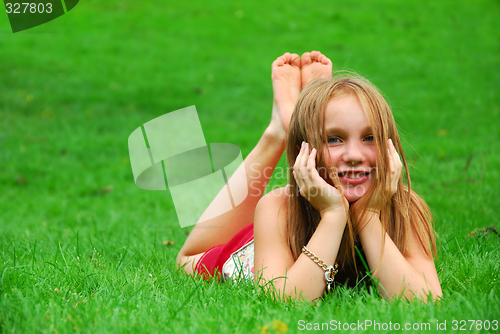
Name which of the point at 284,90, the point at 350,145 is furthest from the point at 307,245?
the point at 284,90

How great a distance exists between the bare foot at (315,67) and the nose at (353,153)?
86 cm

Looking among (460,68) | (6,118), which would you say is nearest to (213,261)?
(6,118)

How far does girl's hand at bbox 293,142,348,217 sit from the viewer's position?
1.83 meters

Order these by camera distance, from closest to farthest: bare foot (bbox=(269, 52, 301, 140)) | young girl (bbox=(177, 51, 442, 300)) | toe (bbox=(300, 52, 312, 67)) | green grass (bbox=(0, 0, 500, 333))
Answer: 1. green grass (bbox=(0, 0, 500, 333))
2. young girl (bbox=(177, 51, 442, 300))
3. bare foot (bbox=(269, 52, 301, 140))
4. toe (bbox=(300, 52, 312, 67))

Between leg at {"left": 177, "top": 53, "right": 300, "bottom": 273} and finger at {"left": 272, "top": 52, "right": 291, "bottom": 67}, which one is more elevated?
finger at {"left": 272, "top": 52, "right": 291, "bottom": 67}

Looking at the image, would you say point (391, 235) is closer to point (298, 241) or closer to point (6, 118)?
point (298, 241)

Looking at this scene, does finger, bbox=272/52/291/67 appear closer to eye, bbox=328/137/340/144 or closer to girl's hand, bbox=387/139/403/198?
eye, bbox=328/137/340/144

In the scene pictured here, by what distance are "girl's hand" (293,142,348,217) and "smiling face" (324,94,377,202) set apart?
78mm

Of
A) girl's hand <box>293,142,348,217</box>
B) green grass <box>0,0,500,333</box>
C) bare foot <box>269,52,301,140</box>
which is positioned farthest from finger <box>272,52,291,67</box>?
girl's hand <box>293,142,348,217</box>

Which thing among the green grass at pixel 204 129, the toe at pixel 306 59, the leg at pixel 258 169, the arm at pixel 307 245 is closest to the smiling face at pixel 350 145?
the arm at pixel 307 245

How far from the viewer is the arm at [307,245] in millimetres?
1799

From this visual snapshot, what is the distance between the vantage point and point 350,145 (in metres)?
1.87

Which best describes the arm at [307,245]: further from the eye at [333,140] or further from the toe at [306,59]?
the toe at [306,59]

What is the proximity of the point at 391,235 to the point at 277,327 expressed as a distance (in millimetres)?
763
